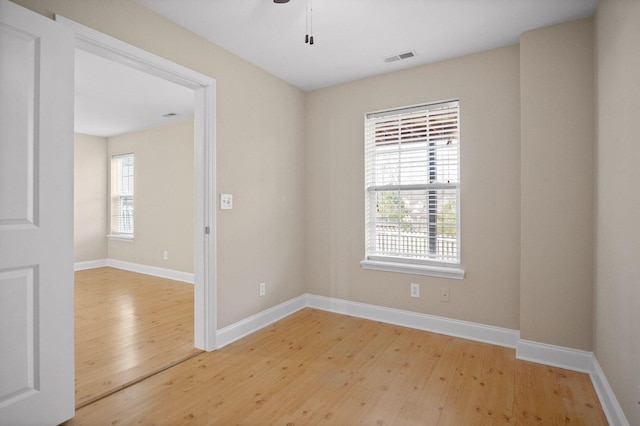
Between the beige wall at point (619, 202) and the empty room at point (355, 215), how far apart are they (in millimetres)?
20

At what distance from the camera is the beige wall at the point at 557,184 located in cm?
237

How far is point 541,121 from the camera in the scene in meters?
2.50

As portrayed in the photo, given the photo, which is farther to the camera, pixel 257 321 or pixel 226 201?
pixel 257 321

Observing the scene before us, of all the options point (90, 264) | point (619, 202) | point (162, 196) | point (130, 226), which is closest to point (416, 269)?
point (619, 202)

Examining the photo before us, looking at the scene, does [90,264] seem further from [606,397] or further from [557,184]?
[606,397]

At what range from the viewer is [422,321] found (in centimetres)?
320

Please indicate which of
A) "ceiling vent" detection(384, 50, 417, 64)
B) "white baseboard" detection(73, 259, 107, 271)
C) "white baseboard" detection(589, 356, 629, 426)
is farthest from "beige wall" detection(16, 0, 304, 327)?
"white baseboard" detection(73, 259, 107, 271)

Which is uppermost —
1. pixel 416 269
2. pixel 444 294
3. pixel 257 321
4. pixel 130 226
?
pixel 130 226

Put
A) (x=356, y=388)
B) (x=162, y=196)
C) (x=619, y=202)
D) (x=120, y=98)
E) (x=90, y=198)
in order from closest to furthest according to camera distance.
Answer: (x=619, y=202), (x=356, y=388), (x=120, y=98), (x=162, y=196), (x=90, y=198)

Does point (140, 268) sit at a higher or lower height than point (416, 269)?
lower

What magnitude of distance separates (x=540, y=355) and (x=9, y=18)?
3.82 m

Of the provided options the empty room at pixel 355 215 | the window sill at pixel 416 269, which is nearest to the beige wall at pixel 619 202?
the empty room at pixel 355 215

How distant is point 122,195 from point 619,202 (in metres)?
7.12

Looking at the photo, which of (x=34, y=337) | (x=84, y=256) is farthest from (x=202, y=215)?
(x=84, y=256)
